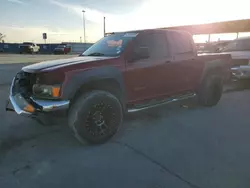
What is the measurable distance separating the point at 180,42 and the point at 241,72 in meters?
4.29

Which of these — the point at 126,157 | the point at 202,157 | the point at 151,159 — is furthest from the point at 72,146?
the point at 202,157

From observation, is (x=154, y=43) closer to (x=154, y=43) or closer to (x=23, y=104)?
(x=154, y=43)

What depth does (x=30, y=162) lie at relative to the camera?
3287 mm

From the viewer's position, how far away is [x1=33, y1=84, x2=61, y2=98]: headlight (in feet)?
11.3

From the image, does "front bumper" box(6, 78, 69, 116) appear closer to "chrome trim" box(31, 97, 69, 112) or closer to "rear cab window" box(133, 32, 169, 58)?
"chrome trim" box(31, 97, 69, 112)

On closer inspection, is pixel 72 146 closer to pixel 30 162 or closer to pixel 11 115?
pixel 30 162

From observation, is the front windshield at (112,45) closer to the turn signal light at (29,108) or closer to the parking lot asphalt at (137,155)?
the parking lot asphalt at (137,155)

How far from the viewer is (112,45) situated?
4707mm

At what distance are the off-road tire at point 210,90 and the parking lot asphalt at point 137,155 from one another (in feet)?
2.89

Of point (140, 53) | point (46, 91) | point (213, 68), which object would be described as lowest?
point (46, 91)

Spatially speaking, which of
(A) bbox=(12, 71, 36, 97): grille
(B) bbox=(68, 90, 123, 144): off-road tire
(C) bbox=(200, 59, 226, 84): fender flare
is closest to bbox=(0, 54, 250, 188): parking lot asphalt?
(B) bbox=(68, 90, 123, 144): off-road tire

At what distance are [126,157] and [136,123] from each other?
153 centimetres

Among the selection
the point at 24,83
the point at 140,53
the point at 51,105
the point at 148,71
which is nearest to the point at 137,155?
the point at 51,105

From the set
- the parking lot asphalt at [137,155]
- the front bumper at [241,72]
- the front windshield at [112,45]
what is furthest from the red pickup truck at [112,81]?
the front bumper at [241,72]
